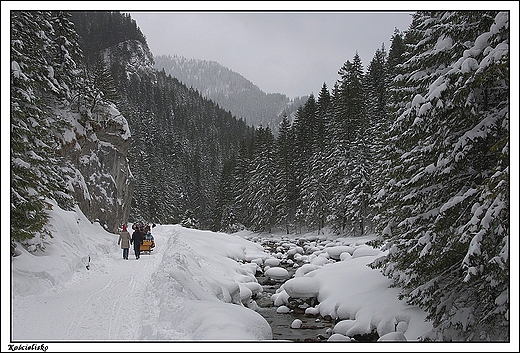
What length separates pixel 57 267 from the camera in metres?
11.3

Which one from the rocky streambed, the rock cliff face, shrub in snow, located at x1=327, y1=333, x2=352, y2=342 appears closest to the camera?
shrub in snow, located at x1=327, y1=333, x2=352, y2=342

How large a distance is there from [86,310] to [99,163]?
18.4 metres

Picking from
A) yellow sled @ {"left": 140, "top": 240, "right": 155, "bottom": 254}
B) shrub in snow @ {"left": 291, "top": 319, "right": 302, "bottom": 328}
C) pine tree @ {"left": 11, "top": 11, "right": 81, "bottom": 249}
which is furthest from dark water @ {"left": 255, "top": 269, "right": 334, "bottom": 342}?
pine tree @ {"left": 11, "top": 11, "right": 81, "bottom": 249}

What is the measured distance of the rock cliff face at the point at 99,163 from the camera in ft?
72.1

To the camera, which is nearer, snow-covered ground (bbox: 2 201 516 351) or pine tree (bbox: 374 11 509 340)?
pine tree (bbox: 374 11 509 340)

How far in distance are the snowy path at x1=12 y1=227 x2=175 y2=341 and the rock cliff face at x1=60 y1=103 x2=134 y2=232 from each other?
10580mm

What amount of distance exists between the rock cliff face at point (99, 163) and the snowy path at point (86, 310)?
10580 millimetres

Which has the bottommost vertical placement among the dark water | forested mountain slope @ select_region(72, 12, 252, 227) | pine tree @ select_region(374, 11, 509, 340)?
the dark water

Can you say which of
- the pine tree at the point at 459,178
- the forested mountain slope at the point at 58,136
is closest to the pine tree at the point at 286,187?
the forested mountain slope at the point at 58,136

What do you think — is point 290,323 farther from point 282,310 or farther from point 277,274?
point 277,274

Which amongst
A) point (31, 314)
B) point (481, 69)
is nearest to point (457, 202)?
point (481, 69)

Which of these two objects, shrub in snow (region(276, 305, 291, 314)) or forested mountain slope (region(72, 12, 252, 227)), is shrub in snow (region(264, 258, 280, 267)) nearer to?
shrub in snow (region(276, 305, 291, 314))

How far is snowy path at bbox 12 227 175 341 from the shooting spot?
7.32m

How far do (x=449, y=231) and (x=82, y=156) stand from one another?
22.1 m
